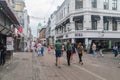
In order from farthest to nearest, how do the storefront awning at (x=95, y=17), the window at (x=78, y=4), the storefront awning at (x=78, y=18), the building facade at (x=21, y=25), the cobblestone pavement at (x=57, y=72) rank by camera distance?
the window at (x=78, y=4), the storefront awning at (x=78, y=18), the storefront awning at (x=95, y=17), the building facade at (x=21, y=25), the cobblestone pavement at (x=57, y=72)

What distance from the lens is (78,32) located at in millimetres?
Result: 48156

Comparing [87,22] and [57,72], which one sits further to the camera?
[87,22]

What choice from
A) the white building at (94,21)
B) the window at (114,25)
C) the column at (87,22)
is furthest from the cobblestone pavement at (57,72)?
the window at (114,25)

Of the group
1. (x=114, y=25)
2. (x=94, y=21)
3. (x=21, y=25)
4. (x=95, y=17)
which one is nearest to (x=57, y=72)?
(x=95, y=17)

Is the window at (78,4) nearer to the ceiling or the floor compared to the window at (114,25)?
nearer to the ceiling

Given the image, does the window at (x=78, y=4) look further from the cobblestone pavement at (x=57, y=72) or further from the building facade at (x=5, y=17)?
the cobblestone pavement at (x=57, y=72)

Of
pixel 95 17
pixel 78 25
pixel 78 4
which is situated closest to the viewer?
pixel 95 17

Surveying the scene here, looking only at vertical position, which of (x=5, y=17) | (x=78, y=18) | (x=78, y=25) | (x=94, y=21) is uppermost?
(x=78, y=18)

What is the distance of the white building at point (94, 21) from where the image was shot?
47.2 metres

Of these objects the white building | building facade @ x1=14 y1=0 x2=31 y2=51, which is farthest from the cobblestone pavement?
the white building

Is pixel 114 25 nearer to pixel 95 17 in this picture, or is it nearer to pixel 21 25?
pixel 95 17

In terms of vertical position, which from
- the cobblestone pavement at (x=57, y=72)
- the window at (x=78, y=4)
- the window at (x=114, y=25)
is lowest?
the cobblestone pavement at (x=57, y=72)

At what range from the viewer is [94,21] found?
47.7 m

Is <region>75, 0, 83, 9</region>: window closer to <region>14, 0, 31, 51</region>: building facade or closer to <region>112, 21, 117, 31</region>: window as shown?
<region>112, 21, 117, 31</region>: window
